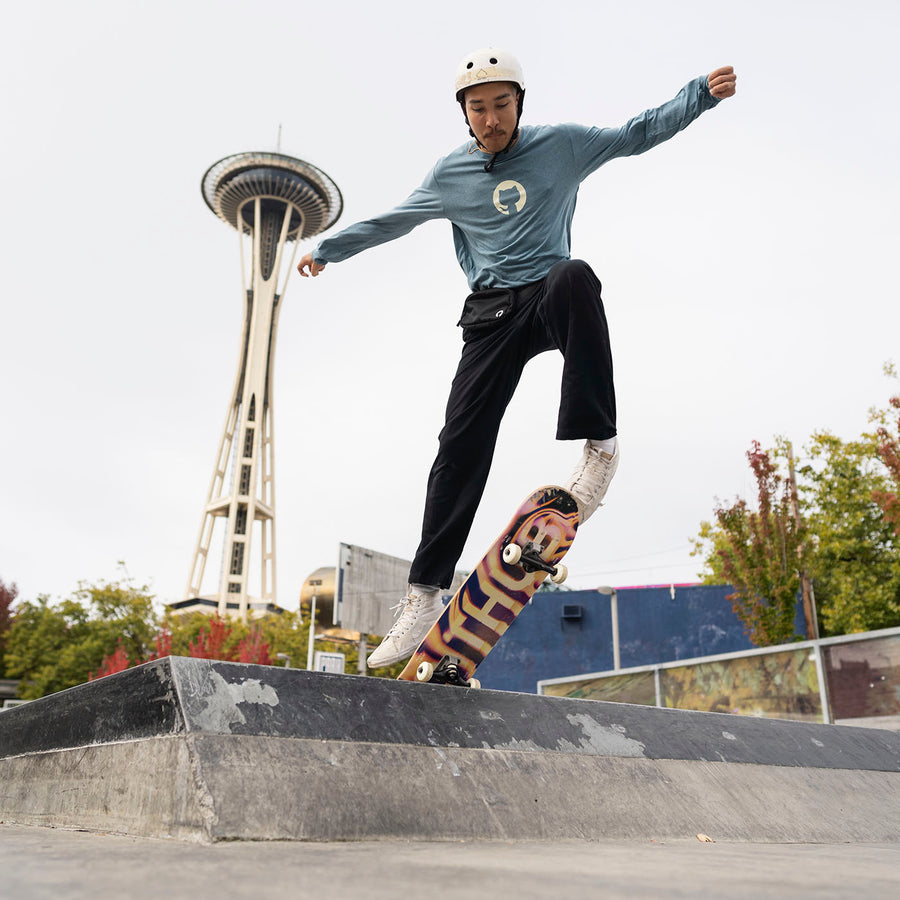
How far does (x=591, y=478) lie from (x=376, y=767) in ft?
5.61

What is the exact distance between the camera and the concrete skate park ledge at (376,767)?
2.05 metres

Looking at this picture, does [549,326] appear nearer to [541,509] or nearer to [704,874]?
[541,509]

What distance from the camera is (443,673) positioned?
3281mm

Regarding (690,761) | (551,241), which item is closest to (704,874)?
(690,761)

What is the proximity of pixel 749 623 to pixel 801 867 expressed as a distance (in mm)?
22015

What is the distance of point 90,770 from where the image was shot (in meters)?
2.46

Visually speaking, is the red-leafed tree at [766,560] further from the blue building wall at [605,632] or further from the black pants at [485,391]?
the black pants at [485,391]

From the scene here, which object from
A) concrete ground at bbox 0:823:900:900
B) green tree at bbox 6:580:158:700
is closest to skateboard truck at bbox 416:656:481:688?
concrete ground at bbox 0:823:900:900

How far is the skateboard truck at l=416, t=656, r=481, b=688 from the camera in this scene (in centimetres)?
327

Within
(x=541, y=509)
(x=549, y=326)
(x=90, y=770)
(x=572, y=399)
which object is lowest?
(x=90, y=770)

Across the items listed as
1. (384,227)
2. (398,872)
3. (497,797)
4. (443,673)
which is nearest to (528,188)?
(384,227)

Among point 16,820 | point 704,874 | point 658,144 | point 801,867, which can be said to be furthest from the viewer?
point 658,144

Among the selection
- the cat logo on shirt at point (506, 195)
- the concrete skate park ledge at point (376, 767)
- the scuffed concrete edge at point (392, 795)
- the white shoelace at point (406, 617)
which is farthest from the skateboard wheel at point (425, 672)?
the cat logo on shirt at point (506, 195)

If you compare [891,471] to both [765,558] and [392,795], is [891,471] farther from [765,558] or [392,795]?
[392,795]
